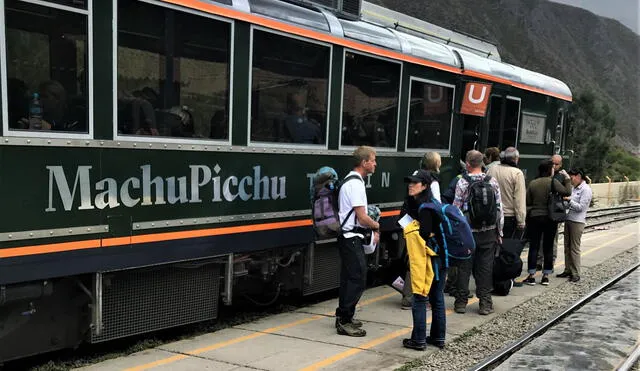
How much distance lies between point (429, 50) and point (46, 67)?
4919mm

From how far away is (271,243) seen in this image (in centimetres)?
564

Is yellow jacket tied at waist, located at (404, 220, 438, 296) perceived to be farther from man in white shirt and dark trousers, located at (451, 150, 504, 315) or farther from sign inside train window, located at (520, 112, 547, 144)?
sign inside train window, located at (520, 112, 547, 144)

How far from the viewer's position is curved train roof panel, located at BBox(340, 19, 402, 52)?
20.8 ft

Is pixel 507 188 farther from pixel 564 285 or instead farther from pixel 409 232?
pixel 409 232

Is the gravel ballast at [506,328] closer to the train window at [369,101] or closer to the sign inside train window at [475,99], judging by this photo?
the train window at [369,101]

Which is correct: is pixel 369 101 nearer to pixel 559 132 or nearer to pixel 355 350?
pixel 355 350

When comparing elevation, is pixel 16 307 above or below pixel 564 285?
above

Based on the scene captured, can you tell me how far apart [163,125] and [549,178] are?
5.37 metres

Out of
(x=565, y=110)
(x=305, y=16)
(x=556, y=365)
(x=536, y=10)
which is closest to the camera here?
(x=556, y=365)

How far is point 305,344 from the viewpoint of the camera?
5.09m

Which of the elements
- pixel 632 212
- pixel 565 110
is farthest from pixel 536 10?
pixel 565 110

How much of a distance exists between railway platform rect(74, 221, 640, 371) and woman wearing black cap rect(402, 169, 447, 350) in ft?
0.37

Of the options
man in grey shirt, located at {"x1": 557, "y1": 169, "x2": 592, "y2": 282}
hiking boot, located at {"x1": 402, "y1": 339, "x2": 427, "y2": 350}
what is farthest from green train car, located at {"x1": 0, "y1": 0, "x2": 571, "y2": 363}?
man in grey shirt, located at {"x1": 557, "y1": 169, "x2": 592, "y2": 282}

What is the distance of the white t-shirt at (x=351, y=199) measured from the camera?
5125mm
